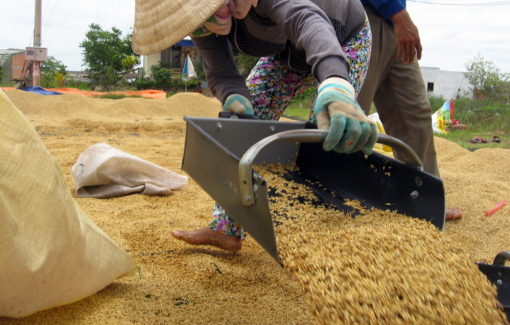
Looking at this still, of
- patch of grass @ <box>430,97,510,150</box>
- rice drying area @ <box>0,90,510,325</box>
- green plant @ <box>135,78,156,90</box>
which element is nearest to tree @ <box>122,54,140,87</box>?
green plant @ <box>135,78,156,90</box>

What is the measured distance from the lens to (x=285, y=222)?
1336 millimetres

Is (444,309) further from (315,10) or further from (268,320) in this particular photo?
(315,10)

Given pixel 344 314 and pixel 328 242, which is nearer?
pixel 344 314

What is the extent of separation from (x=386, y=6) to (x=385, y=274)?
1.45 meters

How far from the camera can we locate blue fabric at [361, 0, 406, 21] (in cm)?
196

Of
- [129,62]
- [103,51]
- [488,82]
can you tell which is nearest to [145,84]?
[129,62]

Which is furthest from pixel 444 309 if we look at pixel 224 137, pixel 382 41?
pixel 382 41

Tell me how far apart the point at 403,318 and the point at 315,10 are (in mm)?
981

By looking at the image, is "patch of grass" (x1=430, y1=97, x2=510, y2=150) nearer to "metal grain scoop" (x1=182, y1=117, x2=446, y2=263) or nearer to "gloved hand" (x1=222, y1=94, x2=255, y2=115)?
"metal grain scoop" (x1=182, y1=117, x2=446, y2=263)

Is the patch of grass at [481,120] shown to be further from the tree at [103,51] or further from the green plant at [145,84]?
the tree at [103,51]

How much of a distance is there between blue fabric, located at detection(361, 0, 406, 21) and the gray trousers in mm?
43

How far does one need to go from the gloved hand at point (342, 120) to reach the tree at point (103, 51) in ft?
63.2

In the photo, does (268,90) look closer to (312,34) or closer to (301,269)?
(312,34)

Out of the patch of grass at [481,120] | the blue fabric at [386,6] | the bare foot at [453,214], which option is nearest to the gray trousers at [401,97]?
the blue fabric at [386,6]
